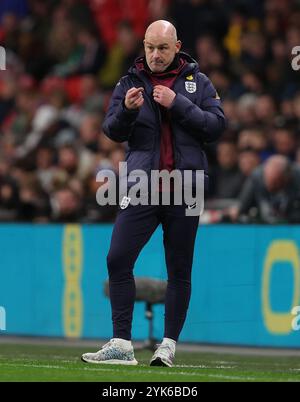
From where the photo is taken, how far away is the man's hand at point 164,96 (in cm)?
892

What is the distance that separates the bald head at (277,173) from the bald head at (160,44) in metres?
4.64

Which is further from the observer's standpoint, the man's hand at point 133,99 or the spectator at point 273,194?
the spectator at point 273,194

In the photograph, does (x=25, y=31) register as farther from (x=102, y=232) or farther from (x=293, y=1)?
(x=102, y=232)

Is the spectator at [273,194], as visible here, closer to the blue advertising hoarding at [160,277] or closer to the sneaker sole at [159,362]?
the blue advertising hoarding at [160,277]

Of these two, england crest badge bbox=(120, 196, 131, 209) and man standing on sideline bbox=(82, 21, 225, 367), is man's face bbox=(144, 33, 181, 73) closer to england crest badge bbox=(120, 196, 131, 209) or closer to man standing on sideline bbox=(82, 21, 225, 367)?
man standing on sideline bbox=(82, 21, 225, 367)

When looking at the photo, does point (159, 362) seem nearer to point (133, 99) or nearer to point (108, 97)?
point (133, 99)

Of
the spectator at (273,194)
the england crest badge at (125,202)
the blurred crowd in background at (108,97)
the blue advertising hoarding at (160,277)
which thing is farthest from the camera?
the blurred crowd in background at (108,97)

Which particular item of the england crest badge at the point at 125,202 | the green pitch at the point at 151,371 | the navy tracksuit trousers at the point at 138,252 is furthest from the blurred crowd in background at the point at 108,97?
the england crest badge at the point at 125,202

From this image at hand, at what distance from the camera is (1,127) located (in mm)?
20391

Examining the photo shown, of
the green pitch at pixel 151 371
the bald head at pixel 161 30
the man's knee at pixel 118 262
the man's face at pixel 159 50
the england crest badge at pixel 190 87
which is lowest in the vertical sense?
the green pitch at pixel 151 371

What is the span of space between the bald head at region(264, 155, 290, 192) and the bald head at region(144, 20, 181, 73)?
4.64 metres

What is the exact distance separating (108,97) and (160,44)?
30.8ft

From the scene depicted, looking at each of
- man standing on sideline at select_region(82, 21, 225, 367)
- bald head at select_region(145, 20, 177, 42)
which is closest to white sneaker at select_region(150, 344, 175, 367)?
man standing on sideline at select_region(82, 21, 225, 367)

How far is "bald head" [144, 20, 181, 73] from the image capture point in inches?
354
